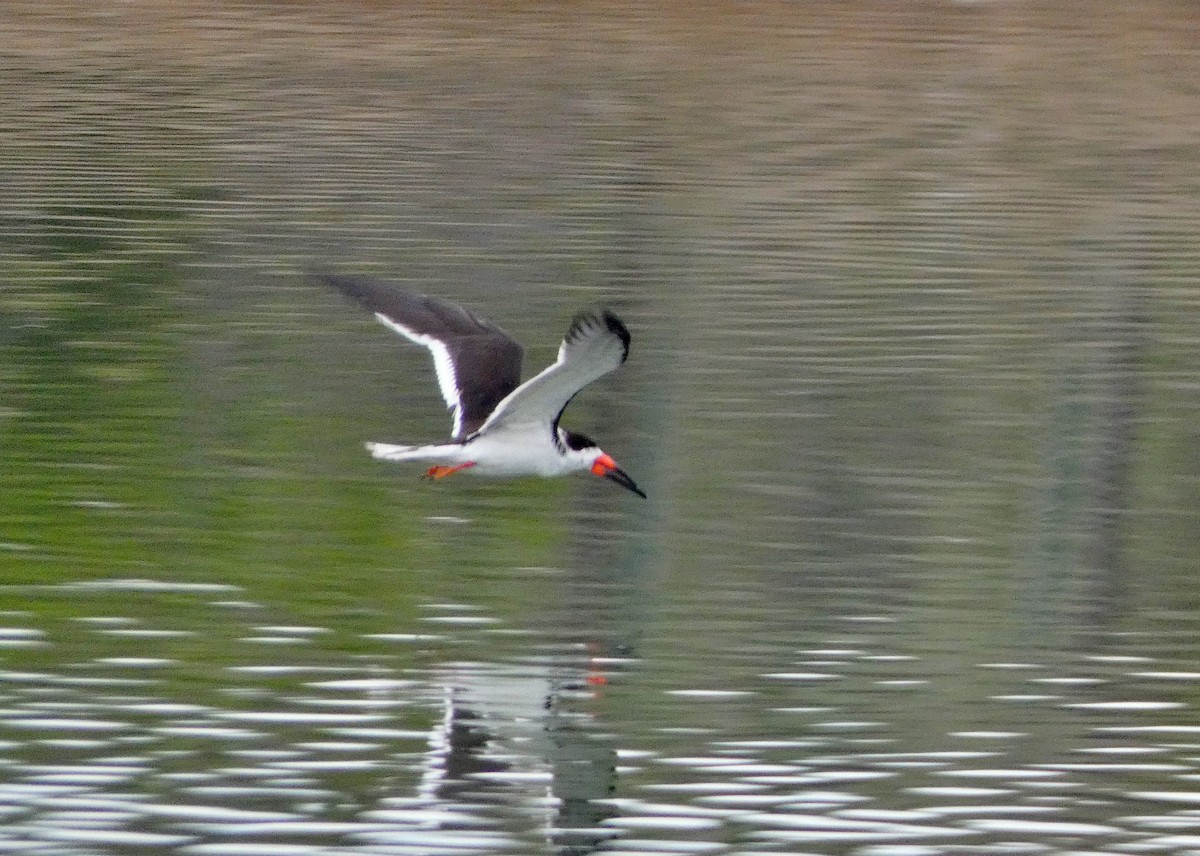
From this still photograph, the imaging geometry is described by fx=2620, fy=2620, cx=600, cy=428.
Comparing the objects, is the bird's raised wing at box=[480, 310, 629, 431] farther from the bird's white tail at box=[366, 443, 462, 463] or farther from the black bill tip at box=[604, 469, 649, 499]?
the black bill tip at box=[604, 469, 649, 499]

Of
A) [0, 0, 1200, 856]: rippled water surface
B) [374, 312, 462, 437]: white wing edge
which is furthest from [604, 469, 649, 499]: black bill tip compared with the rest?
[374, 312, 462, 437]: white wing edge

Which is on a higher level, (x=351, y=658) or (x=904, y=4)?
(x=904, y=4)

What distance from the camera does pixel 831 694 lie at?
34.6 feet

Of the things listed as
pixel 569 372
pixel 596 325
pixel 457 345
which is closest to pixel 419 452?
pixel 569 372

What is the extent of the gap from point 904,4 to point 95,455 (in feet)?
60.0

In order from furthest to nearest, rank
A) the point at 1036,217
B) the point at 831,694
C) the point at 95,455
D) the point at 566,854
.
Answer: the point at 1036,217
the point at 95,455
the point at 831,694
the point at 566,854

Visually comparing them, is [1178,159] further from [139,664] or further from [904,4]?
[139,664]

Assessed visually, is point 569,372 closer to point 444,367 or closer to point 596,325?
point 596,325

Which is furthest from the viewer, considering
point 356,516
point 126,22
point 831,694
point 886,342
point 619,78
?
point 126,22

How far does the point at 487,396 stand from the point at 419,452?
2.65 feet

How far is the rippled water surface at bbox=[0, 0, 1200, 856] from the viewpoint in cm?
955

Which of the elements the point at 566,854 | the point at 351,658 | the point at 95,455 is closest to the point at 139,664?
the point at 351,658

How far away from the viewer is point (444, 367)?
12773mm

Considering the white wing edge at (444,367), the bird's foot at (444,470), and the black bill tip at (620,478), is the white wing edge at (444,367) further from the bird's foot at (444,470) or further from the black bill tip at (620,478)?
the black bill tip at (620,478)
